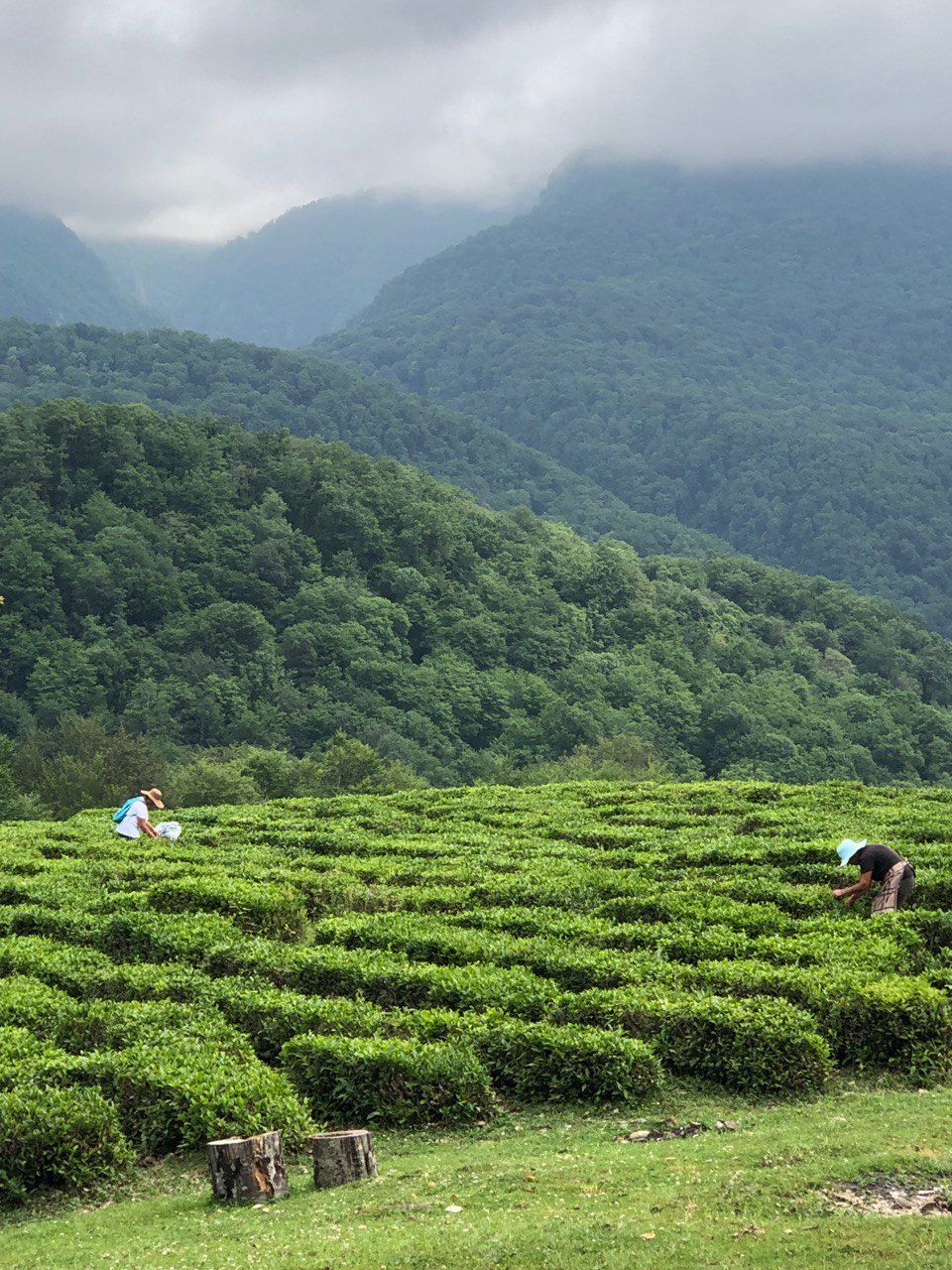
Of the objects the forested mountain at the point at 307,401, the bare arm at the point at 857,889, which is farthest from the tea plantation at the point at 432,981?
the forested mountain at the point at 307,401

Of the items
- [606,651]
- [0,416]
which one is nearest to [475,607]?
[606,651]

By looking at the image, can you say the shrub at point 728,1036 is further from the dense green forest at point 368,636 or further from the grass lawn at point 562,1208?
the dense green forest at point 368,636

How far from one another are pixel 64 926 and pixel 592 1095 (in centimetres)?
846

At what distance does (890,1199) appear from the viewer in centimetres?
806

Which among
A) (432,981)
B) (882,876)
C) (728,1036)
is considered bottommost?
(728,1036)

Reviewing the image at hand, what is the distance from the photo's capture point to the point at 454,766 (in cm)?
7562

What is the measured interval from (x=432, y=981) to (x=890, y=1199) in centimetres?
600

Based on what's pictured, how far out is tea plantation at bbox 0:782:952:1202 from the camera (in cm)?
1076

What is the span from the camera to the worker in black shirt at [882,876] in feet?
52.3

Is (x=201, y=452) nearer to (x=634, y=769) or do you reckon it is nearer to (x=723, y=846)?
(x=634, y=769)

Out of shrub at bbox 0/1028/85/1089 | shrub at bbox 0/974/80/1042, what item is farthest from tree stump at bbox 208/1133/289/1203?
shrub at bbox 0/974/80/1042

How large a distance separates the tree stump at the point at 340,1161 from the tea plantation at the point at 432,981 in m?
1.12

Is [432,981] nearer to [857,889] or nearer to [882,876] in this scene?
[857,889]

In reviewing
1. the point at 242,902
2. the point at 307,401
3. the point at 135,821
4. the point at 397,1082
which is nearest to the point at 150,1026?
the point at 397,1082
